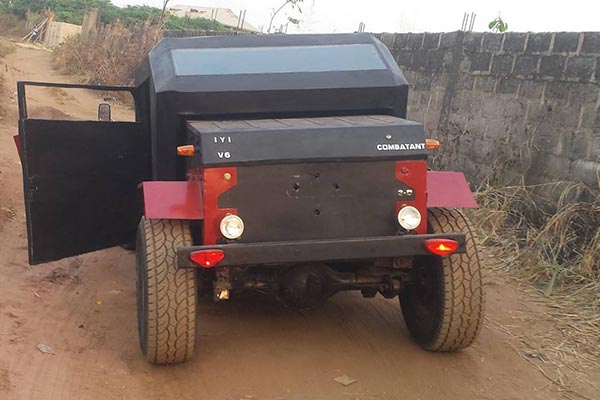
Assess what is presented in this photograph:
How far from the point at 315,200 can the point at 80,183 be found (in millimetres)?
2124

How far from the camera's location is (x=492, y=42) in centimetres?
825

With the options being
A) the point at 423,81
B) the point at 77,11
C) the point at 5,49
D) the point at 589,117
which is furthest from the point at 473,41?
the point at 77,11

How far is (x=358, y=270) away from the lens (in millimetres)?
4336

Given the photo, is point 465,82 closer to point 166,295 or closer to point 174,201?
point 174,201

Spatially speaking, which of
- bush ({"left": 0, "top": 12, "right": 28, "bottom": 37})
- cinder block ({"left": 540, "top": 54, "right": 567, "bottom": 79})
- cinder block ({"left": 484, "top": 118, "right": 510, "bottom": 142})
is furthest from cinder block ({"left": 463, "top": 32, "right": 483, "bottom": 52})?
bush ({"left": 0, "top": 12, "right": 28, "bottom": 37})

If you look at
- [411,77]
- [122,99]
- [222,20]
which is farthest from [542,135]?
[222,20]

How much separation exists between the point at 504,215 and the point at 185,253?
174 inches

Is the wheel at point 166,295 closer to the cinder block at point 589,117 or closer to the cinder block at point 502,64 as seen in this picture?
the cinder block at point 589,117

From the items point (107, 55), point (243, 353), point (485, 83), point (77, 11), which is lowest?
point (77, 11)

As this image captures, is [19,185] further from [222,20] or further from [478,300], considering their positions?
[222,20]

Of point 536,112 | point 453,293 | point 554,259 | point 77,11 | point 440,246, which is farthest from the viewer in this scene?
point 77,11

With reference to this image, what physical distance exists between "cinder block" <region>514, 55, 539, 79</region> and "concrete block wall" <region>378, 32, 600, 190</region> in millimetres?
11

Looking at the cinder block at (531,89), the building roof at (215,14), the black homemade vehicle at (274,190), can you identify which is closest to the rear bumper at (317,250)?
the black homemade vehicle at (274,190)

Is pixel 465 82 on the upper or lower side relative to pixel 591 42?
lower
